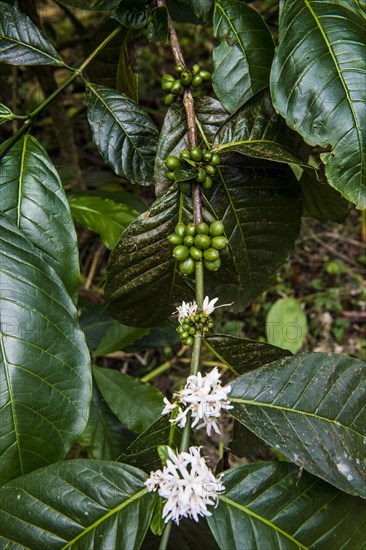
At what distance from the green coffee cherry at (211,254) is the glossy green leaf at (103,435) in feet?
2.39

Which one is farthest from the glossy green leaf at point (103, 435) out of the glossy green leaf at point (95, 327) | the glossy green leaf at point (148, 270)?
the glossy green leaf at point (148, 270)

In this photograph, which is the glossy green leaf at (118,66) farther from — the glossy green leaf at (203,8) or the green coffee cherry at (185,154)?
the green coffee cherry at (185,154)

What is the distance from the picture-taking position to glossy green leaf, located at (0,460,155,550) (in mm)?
822

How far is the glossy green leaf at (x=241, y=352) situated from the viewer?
99cm

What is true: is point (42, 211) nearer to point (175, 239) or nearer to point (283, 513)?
point (175, 239)

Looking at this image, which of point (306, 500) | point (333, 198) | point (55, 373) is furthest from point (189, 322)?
point (333, 198)

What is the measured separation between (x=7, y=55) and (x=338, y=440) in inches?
36.7

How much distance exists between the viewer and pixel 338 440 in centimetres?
90

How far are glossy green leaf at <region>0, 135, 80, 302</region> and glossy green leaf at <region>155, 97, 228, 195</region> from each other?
195mm

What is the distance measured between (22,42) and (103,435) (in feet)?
3.25

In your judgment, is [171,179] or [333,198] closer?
[171,179]

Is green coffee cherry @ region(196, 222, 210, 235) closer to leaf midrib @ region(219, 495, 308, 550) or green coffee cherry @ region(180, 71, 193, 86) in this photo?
green coffee cherry @ region(180, 71, 193, 86)

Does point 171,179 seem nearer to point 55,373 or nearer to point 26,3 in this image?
point 55,373

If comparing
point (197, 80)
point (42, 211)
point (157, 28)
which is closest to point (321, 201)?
point (197, 80)
